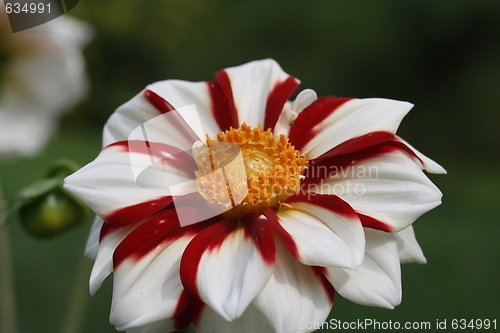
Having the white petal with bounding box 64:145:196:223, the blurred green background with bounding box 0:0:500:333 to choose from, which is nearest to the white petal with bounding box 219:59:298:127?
the white petal with bounding box 64:145:196:223

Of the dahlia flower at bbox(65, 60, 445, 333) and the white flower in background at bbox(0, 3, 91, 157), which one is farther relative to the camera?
the white flower in background at bbox(0, 3, 91, 157)

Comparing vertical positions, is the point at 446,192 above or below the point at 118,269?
below

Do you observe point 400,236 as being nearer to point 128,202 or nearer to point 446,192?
point 128,202

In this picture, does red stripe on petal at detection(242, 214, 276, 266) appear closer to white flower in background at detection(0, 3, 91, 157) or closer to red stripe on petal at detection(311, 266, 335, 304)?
red stripe on petal at detection(311, 266, 335, 304)

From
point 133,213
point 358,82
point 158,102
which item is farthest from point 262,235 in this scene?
point 358,82

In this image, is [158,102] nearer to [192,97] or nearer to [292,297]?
[192,97]

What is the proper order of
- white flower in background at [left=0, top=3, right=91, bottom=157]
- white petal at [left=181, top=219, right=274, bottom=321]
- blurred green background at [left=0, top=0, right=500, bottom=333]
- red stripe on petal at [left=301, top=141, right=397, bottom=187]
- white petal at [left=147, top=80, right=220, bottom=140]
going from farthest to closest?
blurred green background at [left=0, top=0, right=500, bottom=333]
white flower in background at [left=0, top=3, right=91, bottom=157]
white petal at [left=147, top=80, right=220, bottom=140]
red stripe on petal at [left=301, top=141, right=397, bottom=187]
white petal at [left=181, top=219, right=274, bottom=321]

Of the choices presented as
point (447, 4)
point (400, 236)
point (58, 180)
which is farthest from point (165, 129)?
point (447, 4)

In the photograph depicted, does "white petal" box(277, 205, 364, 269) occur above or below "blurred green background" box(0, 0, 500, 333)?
above
